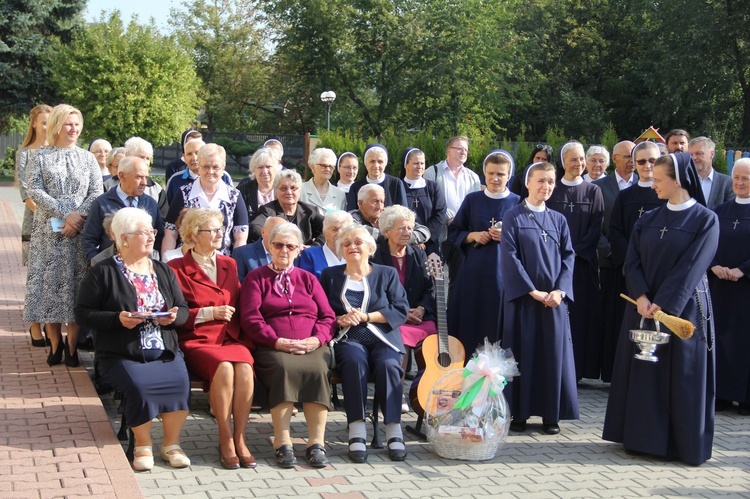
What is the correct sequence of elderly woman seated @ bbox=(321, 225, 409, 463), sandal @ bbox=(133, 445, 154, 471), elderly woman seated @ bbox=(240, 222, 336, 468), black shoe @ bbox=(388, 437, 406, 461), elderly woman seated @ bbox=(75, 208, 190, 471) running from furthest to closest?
elderly woman seated @ bbox=(321, 225, 409, 463), black shoe @ bbox=(388, 437, 406, 461), elderly woman seated @ bbox=(240, 222, 336, 468), elderly woman seated @ bbox=(75, 208, 190, 471), sandal @ bbox=(133, 445, 154, 471)

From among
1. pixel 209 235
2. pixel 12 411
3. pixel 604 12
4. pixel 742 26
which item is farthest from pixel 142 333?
pixel 604 12

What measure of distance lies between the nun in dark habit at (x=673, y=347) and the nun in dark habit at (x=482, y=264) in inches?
53.7

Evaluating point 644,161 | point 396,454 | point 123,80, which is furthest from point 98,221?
point 123,80

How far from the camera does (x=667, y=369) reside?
6.18m

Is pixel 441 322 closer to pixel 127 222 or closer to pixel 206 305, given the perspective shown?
pixel 206 305

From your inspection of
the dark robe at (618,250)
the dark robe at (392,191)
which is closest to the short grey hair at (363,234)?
the dark robe at (392,191)

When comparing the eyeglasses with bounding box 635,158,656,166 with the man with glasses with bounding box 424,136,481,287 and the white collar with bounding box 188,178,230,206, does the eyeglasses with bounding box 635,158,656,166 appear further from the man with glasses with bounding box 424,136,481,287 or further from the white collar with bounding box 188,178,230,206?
the white collar with bounding box 188,178,230,206

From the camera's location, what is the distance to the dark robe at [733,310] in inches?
299

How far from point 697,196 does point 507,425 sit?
82.1 inches

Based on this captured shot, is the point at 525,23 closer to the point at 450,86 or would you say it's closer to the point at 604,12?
the point at 604,12

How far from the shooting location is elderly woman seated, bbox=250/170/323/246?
24.2 ft

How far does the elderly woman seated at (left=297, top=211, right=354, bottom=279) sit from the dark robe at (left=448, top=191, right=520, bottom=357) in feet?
4.05

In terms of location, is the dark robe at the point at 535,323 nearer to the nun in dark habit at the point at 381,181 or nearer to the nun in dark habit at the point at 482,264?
the nun in dark habit at the point at 482,264

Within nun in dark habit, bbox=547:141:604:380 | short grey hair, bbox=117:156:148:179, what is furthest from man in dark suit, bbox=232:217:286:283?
nun in dark habit, bbox=547:141:604:380
